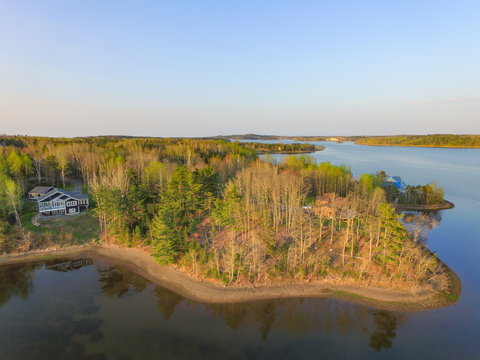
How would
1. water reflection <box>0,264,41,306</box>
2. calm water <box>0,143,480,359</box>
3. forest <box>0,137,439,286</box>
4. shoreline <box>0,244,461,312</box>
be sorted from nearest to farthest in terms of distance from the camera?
1. calm water <box>0,143,480,359</box>
2. shoreline <box>0,244,461,312</box>
3. water reflection <box>0,264,41,306</box>
4. forest <box>0,137,439,286</box>

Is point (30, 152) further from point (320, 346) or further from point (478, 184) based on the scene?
point (478, 184)

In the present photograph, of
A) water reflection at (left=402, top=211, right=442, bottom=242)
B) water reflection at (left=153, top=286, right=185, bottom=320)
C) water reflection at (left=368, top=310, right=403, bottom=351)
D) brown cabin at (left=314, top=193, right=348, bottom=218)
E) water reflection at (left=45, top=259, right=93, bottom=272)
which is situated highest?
brown cabin at (left=314, top=193, right=348, bottom=218)

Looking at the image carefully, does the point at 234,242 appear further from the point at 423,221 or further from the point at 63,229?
the point at 423,221

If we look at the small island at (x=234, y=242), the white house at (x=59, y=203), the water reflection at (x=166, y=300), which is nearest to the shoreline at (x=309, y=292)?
the small island at (x=234, y=242)

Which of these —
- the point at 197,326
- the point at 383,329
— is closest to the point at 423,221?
the point at 383,329

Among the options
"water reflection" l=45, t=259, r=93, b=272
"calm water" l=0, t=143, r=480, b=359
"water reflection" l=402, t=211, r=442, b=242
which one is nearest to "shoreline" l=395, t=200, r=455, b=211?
"water reflection" l=402, t=211, r=442, b=242

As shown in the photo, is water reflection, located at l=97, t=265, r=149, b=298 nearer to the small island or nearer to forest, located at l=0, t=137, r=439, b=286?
the small island
